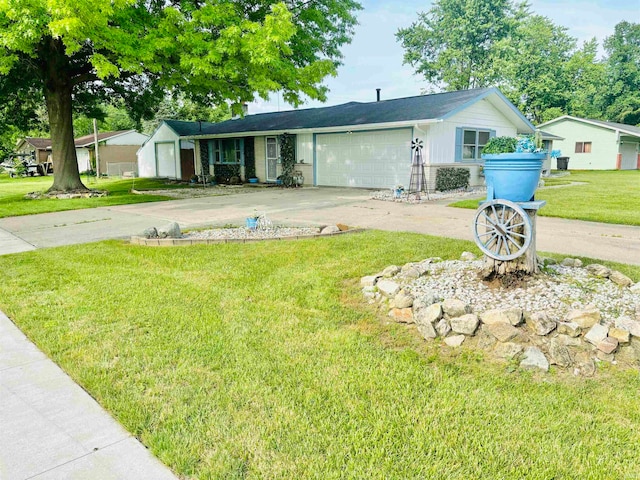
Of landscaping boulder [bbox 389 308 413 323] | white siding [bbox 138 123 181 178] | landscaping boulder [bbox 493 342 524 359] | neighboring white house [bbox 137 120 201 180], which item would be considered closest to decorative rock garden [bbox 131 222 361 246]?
landscaping boulder [bbox 389 308 413 323]

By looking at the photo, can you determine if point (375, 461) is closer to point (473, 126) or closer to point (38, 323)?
point (38, 323)

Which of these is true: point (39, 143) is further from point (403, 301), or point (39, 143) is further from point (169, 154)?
point (403, 301)

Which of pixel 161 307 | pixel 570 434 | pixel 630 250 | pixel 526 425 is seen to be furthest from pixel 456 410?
pixel 630 250

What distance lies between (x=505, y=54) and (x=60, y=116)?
3213 centimetres

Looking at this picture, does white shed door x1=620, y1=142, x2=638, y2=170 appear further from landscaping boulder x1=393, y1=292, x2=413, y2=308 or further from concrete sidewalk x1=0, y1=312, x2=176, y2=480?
concrete sidewalk x1=0, y1=312, x2=176, y2=480

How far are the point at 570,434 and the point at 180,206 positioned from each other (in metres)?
11.5

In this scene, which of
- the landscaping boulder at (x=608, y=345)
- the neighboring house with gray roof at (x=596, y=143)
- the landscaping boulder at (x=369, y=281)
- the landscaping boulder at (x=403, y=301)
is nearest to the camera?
the landscaping boulder at (x=608, y=345)

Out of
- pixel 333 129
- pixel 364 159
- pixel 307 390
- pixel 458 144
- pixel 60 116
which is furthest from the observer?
pixel 333 129

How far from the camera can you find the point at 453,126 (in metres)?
15.2

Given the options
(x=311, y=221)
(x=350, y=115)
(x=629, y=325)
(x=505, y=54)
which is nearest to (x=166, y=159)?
(x=350, y=115)

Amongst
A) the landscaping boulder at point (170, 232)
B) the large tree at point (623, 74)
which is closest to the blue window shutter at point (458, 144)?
the landscaping boulder at point (170, 232)

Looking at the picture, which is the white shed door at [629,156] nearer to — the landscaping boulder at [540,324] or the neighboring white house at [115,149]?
the neighboring white house at [115,149]

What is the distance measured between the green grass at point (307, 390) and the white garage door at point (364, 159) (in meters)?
11.3

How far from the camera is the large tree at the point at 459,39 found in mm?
35625
